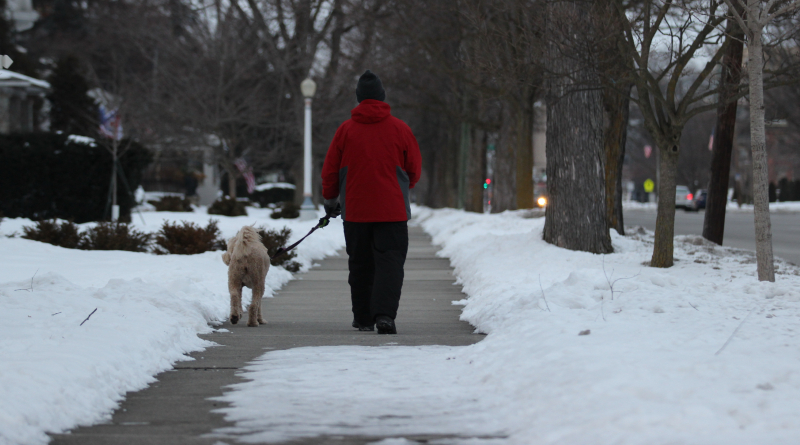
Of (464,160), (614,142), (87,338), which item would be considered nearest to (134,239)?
(87,338)

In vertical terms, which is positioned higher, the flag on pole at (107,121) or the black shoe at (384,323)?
the flag on pole at (107,121)

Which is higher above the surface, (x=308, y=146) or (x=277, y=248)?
(x=308, y=146)

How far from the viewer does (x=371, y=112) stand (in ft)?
22.7

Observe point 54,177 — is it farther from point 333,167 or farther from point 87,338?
Answer: point 87,338

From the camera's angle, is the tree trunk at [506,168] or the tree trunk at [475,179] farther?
the tree trunk at [475,179]

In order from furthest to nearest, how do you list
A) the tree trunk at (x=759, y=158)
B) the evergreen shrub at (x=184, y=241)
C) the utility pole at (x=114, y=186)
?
the utility pole at (x=114, y=186)
the evergreen shrub at (x=184, y=241)
the tree trunk at (x=759, y=158)

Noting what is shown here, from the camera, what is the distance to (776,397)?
3.77 meters

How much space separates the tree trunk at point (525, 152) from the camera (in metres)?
23.4

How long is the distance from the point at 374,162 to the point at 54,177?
672 inches

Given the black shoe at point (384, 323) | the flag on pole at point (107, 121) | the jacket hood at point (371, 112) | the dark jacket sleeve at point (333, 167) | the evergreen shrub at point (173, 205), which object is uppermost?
the flag on pole at point (107, 121)

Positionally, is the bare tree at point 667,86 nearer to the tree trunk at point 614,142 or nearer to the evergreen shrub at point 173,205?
the tree trunk at point 614,142

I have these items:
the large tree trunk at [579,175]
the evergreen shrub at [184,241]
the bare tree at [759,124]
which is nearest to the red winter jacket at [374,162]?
the bare tree at [759,124]

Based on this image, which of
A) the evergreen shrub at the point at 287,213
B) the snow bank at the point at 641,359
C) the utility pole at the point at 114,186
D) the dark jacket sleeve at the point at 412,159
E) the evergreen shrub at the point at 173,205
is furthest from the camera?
the evergreen shrub at the point at 287,213

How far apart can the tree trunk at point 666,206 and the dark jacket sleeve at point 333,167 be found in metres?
5.75
